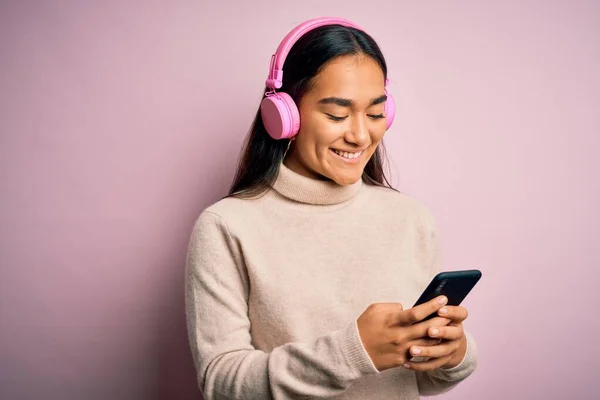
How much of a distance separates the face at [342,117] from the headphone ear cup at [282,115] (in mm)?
25

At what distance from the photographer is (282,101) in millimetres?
1397

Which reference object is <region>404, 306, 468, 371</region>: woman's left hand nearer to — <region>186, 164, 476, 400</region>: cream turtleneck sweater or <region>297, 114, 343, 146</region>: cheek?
<region>186, 164, 476, 400</region>: cream turtleneck sweater

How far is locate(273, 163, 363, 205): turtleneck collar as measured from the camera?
1484 millimetres

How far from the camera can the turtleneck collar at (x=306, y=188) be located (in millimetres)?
1484

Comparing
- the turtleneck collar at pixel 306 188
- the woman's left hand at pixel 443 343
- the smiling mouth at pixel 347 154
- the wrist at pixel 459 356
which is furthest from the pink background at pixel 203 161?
the woman's left hand at pixel 443 343

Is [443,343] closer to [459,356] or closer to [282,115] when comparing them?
[459,356]

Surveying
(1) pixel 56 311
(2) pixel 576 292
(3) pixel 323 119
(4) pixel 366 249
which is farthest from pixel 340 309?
(2) pixel 576 292

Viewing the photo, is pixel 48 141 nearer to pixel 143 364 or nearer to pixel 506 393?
pixel 143 364

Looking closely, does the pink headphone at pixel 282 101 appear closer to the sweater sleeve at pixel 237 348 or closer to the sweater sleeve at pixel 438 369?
the sweater sleeve at pixel 237 348

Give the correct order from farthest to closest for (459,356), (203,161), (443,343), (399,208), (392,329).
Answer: (203,161), (399,208), (459,356), (443,343), (392,329)

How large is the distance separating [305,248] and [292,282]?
10 cm

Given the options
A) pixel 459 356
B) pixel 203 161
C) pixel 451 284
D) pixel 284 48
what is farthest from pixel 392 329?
pixel 203 161

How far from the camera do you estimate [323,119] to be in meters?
1.38

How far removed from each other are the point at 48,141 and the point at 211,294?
0.91 meters
